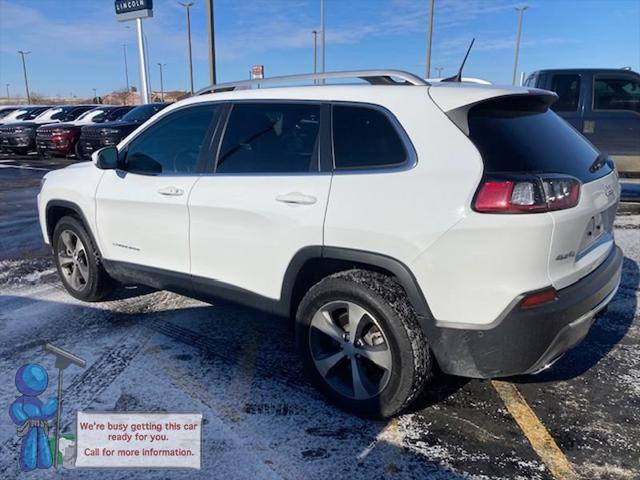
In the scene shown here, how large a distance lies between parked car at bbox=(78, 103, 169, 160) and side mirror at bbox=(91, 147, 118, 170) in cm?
1047

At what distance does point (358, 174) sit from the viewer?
8.75 feet

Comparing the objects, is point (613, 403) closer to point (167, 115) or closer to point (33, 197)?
point (167, 115)

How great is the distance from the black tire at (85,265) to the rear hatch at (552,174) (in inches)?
127

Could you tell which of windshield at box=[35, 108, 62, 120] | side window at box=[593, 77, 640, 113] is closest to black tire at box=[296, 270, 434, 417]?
side window at box=[593, 77, 640, 113]

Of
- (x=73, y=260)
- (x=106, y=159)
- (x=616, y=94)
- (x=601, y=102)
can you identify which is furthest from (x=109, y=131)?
(x=616, y=94)

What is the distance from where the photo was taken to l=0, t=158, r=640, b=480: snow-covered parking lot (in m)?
2.46

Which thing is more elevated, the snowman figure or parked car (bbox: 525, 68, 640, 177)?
parked car (bbox: 525, 68, 640, 177)

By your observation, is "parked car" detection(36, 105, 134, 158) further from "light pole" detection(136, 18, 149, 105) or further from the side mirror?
the side mirror

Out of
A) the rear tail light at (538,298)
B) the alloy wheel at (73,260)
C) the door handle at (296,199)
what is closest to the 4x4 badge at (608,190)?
the rear tail light at (538,298)

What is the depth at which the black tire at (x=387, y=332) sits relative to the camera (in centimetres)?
256

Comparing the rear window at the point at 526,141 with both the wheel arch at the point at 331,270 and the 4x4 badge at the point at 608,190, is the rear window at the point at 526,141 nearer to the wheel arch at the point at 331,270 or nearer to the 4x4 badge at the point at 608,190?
the 4x4 badge at the point at 608,190

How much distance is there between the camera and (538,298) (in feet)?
7.59

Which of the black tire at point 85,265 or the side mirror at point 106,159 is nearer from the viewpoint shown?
the side mirror at point 106,159

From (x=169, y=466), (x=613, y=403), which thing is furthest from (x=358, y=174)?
(x=613, y=403)
